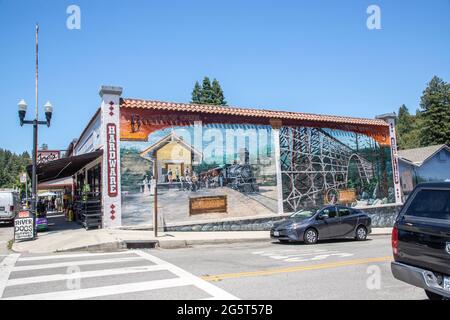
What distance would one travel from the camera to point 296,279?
7.45m

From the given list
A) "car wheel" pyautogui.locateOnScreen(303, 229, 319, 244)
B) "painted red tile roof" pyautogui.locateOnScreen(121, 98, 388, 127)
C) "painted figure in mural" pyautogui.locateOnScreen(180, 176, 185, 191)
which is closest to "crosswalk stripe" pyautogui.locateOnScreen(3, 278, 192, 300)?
"car wheel" pyautogui.locateOnScreen(303, 229, 319, 244)

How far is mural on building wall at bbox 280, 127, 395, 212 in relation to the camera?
811 inches

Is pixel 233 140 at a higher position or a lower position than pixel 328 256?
higher

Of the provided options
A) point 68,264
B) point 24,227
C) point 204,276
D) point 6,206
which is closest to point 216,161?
point 24,227

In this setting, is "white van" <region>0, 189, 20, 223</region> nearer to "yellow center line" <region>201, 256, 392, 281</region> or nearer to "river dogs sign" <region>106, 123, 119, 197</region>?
"river dogs sign" <region>106, 123, 119, 197</region>

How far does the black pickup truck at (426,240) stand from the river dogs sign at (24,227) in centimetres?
1287

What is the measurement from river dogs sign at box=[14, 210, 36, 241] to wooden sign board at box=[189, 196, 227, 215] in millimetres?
6437

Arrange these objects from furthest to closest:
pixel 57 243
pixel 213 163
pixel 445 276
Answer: pixel 213 163
pixel 57 243
pixel 445 276

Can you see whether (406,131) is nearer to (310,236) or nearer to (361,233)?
(361,233)

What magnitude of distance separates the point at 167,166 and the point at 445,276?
1351 cm

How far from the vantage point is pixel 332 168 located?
22219 millimetres

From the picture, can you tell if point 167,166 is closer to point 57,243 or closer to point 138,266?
point 57,243

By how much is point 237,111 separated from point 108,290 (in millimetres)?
13748
